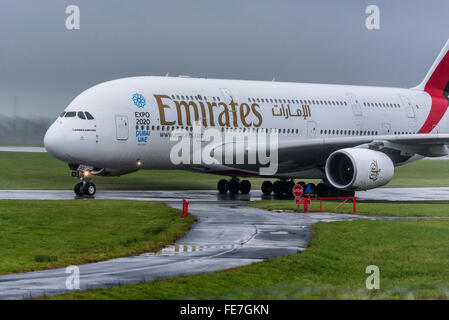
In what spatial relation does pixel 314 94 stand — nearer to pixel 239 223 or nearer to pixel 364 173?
pixel 364 173

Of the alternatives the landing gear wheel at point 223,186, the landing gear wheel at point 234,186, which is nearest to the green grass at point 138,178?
the landing gear wheel at point 223,186

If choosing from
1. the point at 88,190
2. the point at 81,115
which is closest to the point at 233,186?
the point at 88,190

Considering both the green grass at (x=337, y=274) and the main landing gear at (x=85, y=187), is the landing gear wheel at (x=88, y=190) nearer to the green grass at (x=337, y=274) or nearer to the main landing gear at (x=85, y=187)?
the main landing gear at (x=85, y=187)

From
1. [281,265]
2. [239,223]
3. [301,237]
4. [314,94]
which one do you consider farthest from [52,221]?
[314,94]

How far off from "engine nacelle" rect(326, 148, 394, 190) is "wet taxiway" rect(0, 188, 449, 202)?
137 inches

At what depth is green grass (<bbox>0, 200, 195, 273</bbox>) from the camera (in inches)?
654

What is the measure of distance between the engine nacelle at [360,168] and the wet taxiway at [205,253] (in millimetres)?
5720

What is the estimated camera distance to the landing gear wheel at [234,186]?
125ft

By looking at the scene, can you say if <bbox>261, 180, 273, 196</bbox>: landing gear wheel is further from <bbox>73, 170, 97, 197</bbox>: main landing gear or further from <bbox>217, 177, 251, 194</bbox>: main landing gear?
<bbox>73, 170, 97, 197</bbox>: main landing gear

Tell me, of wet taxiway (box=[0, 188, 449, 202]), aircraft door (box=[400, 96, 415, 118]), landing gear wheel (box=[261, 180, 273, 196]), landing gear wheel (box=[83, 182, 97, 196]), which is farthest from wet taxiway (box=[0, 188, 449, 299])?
aircraft door (box=[400, 96, 415, 118])

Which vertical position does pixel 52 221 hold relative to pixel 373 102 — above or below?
below

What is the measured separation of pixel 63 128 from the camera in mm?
31453

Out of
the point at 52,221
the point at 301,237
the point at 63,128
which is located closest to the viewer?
the point at 301,237
